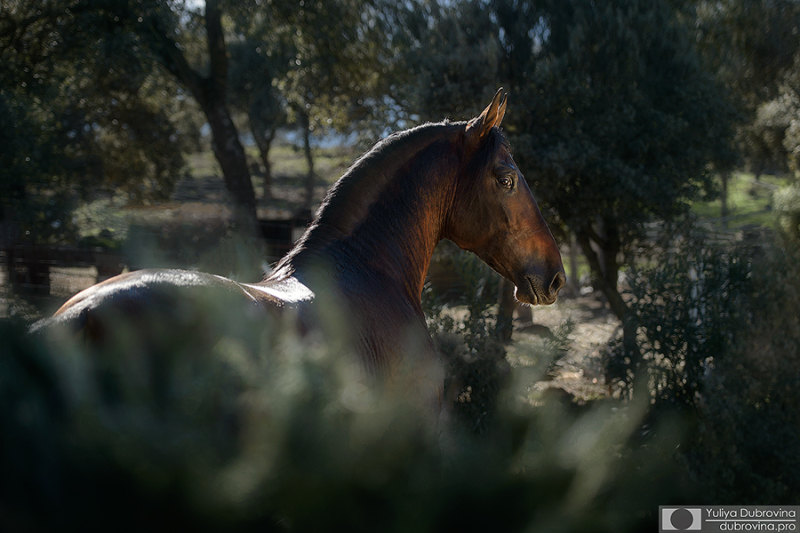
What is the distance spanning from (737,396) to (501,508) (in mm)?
4719

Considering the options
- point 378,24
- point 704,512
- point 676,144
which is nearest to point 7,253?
point 378,24

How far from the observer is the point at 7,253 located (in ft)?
26.6

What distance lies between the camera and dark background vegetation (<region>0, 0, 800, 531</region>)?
1093mm

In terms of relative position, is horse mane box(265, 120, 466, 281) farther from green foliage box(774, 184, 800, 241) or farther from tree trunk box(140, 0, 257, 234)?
green foliage box(774, 184, 800, 241)

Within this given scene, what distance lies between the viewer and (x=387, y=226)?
2.87 meters

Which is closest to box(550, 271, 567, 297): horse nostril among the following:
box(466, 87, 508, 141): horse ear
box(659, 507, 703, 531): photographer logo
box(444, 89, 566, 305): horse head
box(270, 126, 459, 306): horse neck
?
box(444, 89, 566, 305): horse head

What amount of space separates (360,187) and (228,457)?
5.97ft

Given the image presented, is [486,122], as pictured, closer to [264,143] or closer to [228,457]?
[228,457]

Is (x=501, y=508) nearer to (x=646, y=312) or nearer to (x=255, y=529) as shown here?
(x=255, y=529)

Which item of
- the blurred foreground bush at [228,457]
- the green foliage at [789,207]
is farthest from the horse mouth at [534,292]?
the green foliage at [789,207]

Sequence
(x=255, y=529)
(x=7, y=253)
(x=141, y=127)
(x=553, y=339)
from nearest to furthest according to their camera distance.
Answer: (x=255, y=529) < (x=553, y=339) < (x=7, y=253) < (x=141, y=127)

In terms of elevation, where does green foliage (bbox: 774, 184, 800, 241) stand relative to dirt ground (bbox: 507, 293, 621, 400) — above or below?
above

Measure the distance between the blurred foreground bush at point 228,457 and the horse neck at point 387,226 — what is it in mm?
1216

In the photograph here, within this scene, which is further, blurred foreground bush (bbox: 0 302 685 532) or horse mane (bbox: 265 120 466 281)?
horse mane (bbox: 265 120 466 281)
